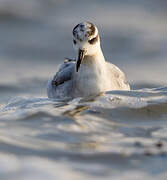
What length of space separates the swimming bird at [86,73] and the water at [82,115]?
1.33ft

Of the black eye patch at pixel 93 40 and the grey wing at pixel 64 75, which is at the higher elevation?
the black eye patch at pixel 93 40

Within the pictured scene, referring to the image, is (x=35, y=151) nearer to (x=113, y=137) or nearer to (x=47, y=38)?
(x=113, y=137)

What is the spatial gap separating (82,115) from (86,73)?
1893mm

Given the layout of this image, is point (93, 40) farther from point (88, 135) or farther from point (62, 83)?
point (88, 135)

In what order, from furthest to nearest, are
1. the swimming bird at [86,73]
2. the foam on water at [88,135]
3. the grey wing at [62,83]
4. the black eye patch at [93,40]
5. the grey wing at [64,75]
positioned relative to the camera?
the grey wing at [64,75], the grey wing at [62,83], the black eye patch at [93,40], the swimming bird at [86,73], the foam on water at [88,135]

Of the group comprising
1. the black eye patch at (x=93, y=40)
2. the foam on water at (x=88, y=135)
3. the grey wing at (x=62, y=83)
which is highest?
the black eye patch at (x=93, y=40)

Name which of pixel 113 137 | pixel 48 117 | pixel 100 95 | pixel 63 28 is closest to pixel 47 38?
pixel 63 28

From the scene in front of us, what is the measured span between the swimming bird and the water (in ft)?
1.33

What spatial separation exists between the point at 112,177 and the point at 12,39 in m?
8.42

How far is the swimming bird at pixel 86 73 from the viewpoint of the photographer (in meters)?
7.63

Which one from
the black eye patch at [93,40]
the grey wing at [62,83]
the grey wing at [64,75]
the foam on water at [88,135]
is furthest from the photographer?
the grey wing at [64,75]

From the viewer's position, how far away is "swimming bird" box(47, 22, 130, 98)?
763 centimetres

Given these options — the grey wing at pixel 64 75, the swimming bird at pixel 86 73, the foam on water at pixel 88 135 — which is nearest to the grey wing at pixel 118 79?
the swimming bird at pixel 86 73

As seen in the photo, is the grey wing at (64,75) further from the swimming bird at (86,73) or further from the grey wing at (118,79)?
the grey wing at (118,79)
